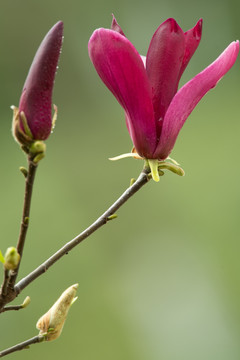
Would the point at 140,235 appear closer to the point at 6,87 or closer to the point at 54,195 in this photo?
the point at 54,195

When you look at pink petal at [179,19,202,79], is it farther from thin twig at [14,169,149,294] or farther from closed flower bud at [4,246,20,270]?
closed flower bud at [4,246,20,270]

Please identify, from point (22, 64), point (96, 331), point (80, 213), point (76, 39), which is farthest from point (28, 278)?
point (76, 39)

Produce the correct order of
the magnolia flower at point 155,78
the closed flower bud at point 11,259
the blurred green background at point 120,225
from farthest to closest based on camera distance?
Result: the blurred green background at point 120,225, the magnolia flower at point 155,78, the closed flower bud at point 11,259

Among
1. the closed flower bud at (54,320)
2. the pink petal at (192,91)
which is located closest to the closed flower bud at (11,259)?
the closed flower bud at (54,320)

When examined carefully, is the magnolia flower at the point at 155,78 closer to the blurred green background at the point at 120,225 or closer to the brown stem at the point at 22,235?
the brown stem at the point at 22,235

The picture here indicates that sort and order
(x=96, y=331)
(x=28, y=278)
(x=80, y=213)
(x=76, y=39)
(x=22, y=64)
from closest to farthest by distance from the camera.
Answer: (x=28, y=278)
(x=96, y=331)
(x=80, y=213)
(x=22, y=64)
(x=76, y=39)

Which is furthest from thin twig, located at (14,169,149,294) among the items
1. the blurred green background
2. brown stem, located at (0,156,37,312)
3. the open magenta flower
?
the blurred green background

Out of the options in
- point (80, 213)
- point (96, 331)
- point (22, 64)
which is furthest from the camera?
point (22, 64)

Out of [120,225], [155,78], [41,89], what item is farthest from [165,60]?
[120,225]
